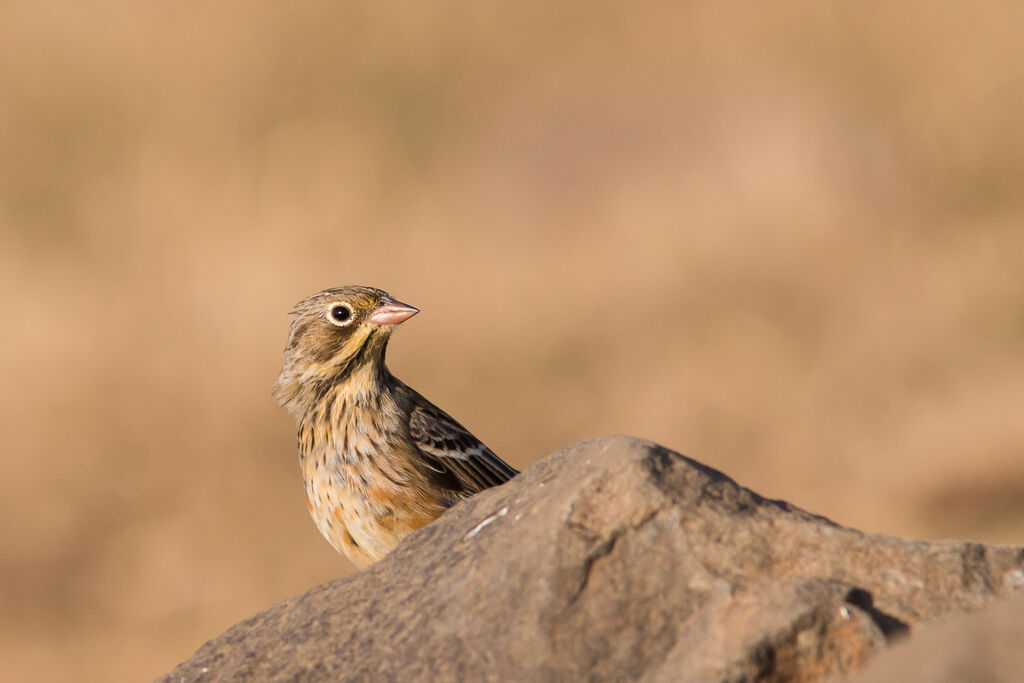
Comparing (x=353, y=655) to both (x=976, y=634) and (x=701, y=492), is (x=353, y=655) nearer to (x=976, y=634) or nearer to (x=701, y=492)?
(x=701, y=492)

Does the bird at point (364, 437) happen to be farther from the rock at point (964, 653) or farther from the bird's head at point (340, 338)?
the rock at point (964, 653)

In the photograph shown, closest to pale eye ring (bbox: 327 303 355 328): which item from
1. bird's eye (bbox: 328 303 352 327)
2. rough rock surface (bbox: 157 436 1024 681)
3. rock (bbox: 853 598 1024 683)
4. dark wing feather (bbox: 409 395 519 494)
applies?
bird's eye (bbox: 328 303 352 327)

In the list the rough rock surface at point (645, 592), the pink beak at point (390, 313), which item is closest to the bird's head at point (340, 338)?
the pink beak at point (390, 313)

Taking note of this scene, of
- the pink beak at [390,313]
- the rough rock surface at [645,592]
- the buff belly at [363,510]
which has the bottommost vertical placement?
the rough rock surface at [645,592]

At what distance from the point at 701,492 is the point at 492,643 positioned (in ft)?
2.61

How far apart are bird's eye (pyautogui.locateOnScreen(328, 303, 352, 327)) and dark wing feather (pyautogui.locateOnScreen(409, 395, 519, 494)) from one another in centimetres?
65

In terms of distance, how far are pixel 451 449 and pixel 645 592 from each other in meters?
3.39

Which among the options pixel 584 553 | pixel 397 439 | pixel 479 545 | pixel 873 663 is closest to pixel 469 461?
pixel 397 439

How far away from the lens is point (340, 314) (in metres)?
6.54

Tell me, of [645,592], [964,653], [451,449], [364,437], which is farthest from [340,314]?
[964,653]

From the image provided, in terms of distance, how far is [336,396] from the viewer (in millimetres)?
6406

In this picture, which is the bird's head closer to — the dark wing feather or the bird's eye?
the bird's eye

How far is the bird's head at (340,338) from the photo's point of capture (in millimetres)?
6504

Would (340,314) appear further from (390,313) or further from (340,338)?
(390,313)
